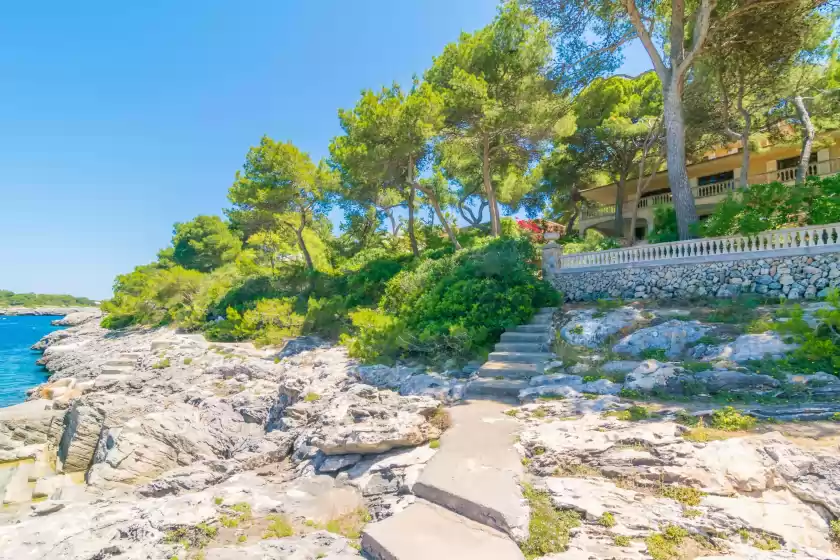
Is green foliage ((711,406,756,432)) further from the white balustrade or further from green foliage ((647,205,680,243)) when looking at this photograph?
the white balustrade

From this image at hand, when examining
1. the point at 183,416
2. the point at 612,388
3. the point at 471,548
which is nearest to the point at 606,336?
the point at 612,388

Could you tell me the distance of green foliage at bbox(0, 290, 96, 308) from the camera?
122 m

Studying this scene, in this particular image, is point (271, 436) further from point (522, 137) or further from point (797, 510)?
point (522, 137)

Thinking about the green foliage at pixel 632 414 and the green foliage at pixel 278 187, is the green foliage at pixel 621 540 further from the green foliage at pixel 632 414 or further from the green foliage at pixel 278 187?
the green foliage at pixel 278 187

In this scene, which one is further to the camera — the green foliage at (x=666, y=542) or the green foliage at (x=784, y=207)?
the green foliage at (x=784, y=207)

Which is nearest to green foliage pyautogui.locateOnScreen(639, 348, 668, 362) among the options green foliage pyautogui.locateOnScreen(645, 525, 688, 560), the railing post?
green foliage pyautogui.locateOnScreen(645, 525, 688, 560)

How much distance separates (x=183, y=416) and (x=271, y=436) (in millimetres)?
2778

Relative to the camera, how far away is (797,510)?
3469mm

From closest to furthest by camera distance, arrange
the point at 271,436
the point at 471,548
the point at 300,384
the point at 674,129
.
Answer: the point at 471,548 → the point at 271,436 → the point at 300,384 → the point at 674,129

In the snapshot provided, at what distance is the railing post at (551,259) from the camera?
13.1 meters

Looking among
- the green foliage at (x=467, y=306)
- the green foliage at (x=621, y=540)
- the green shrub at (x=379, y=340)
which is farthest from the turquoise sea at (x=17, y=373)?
the green foliage at (x=621, y=540)

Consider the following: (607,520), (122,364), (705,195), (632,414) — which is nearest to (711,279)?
(632,414)

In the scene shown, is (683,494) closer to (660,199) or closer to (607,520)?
(607,520)

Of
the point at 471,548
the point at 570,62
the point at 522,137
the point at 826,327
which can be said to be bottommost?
the point at 471,548
